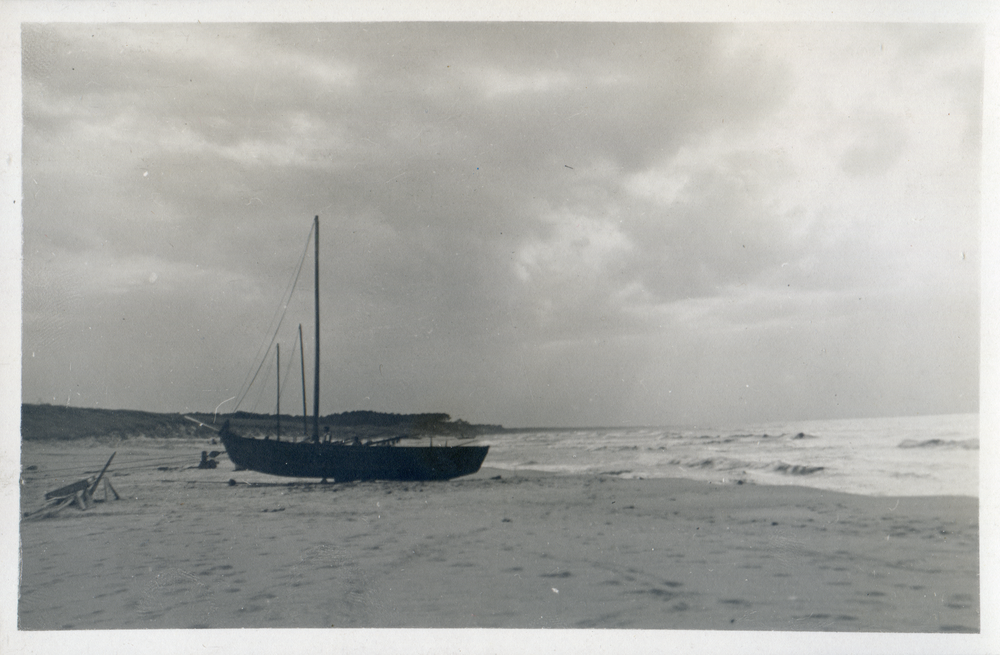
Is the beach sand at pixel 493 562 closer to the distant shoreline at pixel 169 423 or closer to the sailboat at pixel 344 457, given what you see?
the distant shoreline at pixel 169 423

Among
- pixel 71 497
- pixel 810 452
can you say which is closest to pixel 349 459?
pixel 71 497

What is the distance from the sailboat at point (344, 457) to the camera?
156 inches

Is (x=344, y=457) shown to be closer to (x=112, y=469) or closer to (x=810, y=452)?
(x=112, y=469)

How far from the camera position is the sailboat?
397cm

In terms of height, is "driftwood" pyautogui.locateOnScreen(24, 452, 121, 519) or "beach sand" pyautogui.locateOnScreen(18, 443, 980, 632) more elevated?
"driftwood" pyautogui.locateOnScreen(24, 452, 121, 519)

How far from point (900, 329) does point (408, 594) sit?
361 cm

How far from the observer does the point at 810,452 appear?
3.67 m

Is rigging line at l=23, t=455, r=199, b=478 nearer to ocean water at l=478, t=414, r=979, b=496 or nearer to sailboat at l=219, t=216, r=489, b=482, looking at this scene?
sailboat at l=219, t=216, r=489, b=482

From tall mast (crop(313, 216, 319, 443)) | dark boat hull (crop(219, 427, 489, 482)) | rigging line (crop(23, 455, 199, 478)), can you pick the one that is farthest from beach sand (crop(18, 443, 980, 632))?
tall mast (crop(313, 216, 319, 443))

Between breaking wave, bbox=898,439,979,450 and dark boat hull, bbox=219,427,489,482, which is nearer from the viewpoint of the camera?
breaking wave, bbox=898,439,979,450

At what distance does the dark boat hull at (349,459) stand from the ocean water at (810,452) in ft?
0.88

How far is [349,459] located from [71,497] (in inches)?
70.6

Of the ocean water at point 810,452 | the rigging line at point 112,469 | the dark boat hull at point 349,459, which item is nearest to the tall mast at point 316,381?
the dark boat hull at point 349,459

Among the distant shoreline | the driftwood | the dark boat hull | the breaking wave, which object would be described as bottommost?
the driftwood
